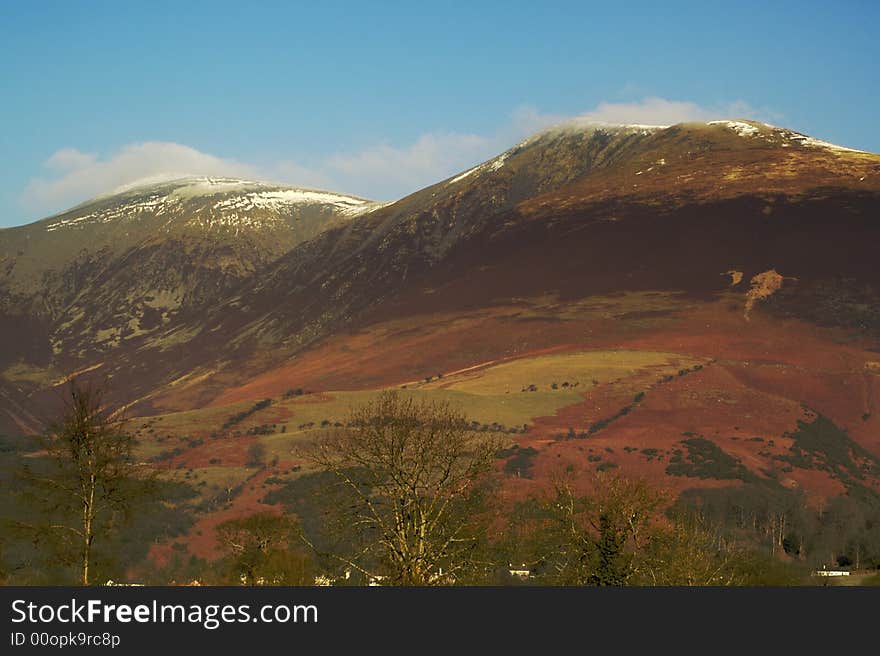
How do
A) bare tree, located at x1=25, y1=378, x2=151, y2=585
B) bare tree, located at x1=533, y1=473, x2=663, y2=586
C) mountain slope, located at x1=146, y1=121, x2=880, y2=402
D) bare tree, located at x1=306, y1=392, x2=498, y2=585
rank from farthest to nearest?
1. mountain slope, located at x1=146, y1=121, x2=880, y2=402
2. bare tree, located at x1=533, y1=473, x2=663, y2=586
3. bare tree, located at x1=306, y1=392, x2=498, y2=585
4. bare tree, located at x1=25, y1=378, x2=151, y2=585

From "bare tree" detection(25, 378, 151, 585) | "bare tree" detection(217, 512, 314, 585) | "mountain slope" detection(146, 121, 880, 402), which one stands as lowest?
"bare tree" detection(217, 512, 314, 585)

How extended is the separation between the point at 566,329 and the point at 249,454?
60013 mm

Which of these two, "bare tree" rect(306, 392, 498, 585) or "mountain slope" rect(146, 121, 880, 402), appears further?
"mountain slope" rect(146, 121, 880, 402)

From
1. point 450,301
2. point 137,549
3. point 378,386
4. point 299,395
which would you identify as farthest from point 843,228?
point 137,549

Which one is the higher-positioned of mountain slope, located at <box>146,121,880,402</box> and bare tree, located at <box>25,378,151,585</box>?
mountain slope, located at <box>146,121,880,402</box>

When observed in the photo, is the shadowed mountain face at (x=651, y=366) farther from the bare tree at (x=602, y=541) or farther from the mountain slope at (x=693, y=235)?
the bare tree at (x=602, y=541)

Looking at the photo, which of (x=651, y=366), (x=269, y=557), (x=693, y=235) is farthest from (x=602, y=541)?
(x=693, y=235)

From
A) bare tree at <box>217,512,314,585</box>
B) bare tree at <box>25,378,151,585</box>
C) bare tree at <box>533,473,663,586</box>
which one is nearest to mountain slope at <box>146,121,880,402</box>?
bare tree at <box>217,512,314,585</box>

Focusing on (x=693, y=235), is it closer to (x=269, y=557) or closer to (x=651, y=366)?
(x=651, y=366)

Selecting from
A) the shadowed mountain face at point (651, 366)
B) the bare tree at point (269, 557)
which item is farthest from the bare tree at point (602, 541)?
the shadowed mountain face at point (651, 366)

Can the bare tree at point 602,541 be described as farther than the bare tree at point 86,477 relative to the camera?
Yes

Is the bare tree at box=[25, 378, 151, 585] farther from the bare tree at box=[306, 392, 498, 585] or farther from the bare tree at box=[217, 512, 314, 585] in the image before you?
the bare tree at box=[217, 512, 314, 585]

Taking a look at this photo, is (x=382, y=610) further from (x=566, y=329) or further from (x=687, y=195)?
(x=687, y=195)

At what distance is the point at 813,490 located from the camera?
330ft
